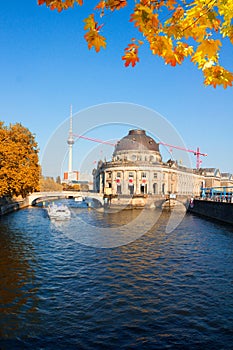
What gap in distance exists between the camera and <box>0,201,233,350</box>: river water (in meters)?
10.9

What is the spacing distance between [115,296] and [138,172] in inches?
4112

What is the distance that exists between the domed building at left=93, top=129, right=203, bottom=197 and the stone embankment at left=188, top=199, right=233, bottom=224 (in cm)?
4287

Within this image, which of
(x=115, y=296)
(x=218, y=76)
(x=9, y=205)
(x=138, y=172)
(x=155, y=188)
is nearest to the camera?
(x=218, y=76)

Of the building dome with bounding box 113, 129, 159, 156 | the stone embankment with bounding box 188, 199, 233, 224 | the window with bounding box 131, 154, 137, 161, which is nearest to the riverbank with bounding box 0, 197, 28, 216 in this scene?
the stone embankment with bounding box 188, 199, 233, 224

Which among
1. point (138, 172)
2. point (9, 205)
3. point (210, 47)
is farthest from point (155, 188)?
point (210, 47)

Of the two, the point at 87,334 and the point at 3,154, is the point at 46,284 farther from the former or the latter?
the point at 3,154

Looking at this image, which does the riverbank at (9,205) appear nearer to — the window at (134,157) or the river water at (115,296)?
the river water at (115,296)

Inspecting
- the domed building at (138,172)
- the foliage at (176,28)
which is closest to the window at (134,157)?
the domed building at (138,172)

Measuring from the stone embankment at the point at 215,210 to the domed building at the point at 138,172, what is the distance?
42.9 meters

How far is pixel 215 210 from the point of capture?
51.9 m

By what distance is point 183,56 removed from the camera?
583 centimetres

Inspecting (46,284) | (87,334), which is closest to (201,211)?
(46,284)

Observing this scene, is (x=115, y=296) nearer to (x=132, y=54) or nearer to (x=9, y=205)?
(x=132, y=54)

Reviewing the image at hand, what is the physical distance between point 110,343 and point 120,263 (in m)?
11.0
